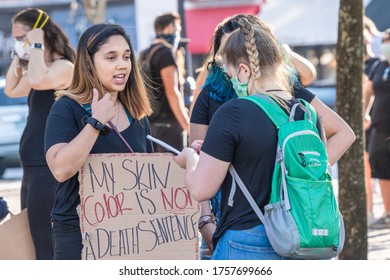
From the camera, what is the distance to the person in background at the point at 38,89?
190 inches

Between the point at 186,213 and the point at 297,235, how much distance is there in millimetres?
707

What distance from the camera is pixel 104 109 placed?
142 inches

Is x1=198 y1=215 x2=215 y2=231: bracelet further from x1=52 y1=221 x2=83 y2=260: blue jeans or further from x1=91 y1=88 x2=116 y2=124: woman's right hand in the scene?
x1=91 y1=88 x2=116 y2=124: woman's right hand

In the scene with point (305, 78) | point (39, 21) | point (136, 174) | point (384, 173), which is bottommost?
point (384, 173)

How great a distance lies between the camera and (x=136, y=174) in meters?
3.68

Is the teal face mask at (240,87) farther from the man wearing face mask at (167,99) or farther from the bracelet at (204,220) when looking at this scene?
the man wearing face mask at (167,99)

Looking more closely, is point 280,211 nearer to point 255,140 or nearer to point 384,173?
point 255,140

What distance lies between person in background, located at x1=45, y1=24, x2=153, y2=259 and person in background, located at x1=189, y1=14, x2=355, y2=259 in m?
0.37

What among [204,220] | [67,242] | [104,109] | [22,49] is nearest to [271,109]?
[104,109]

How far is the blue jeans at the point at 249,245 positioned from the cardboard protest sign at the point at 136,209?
1.30ft

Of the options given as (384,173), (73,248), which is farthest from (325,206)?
(384,173)

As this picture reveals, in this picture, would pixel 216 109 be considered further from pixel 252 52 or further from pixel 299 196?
pixel 299 196
